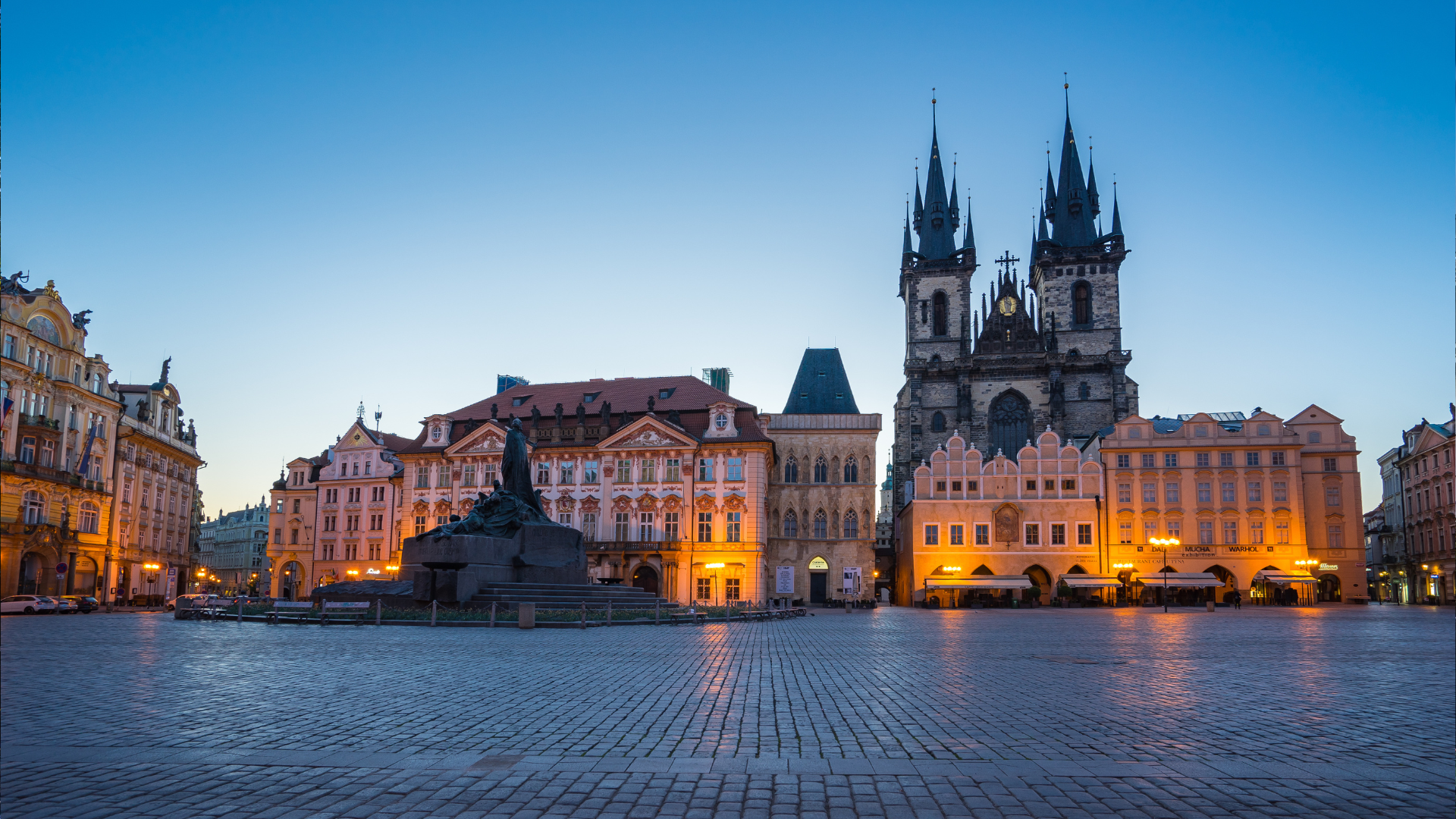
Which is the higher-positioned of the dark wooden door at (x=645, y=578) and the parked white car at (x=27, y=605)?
the dark wooden door at (x=645, y=578)

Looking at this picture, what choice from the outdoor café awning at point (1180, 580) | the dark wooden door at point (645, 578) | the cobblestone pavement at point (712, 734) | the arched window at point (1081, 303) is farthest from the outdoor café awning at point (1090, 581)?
the cobblestone pavement at point (712, 734)

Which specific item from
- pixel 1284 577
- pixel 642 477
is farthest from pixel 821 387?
pixel 1284 577

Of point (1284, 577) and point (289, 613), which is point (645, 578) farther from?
point (289, 613)

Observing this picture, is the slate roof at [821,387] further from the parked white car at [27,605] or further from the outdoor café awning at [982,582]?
the parked white car at [27,605]

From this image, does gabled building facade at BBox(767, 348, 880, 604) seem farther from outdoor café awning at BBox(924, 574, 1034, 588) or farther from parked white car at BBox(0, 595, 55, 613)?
parked white car at BBox(0, 595, 55, 613)

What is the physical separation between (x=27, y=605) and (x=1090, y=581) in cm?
4857

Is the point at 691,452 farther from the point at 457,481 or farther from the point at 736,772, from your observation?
the point at 736,772

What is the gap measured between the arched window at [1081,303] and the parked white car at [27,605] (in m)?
73.2

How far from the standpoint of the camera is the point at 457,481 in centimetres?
6394

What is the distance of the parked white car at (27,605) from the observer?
121 feet

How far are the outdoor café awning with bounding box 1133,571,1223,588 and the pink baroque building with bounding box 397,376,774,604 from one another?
2092 centimetres

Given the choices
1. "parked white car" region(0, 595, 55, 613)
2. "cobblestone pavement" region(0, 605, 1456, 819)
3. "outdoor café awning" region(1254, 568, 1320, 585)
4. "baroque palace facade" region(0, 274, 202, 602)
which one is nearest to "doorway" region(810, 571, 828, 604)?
"outdoor café awning" region(1254, 568, 1320, 585)

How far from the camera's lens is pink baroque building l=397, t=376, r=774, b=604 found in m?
59.1

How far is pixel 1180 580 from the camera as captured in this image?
54594 mm
